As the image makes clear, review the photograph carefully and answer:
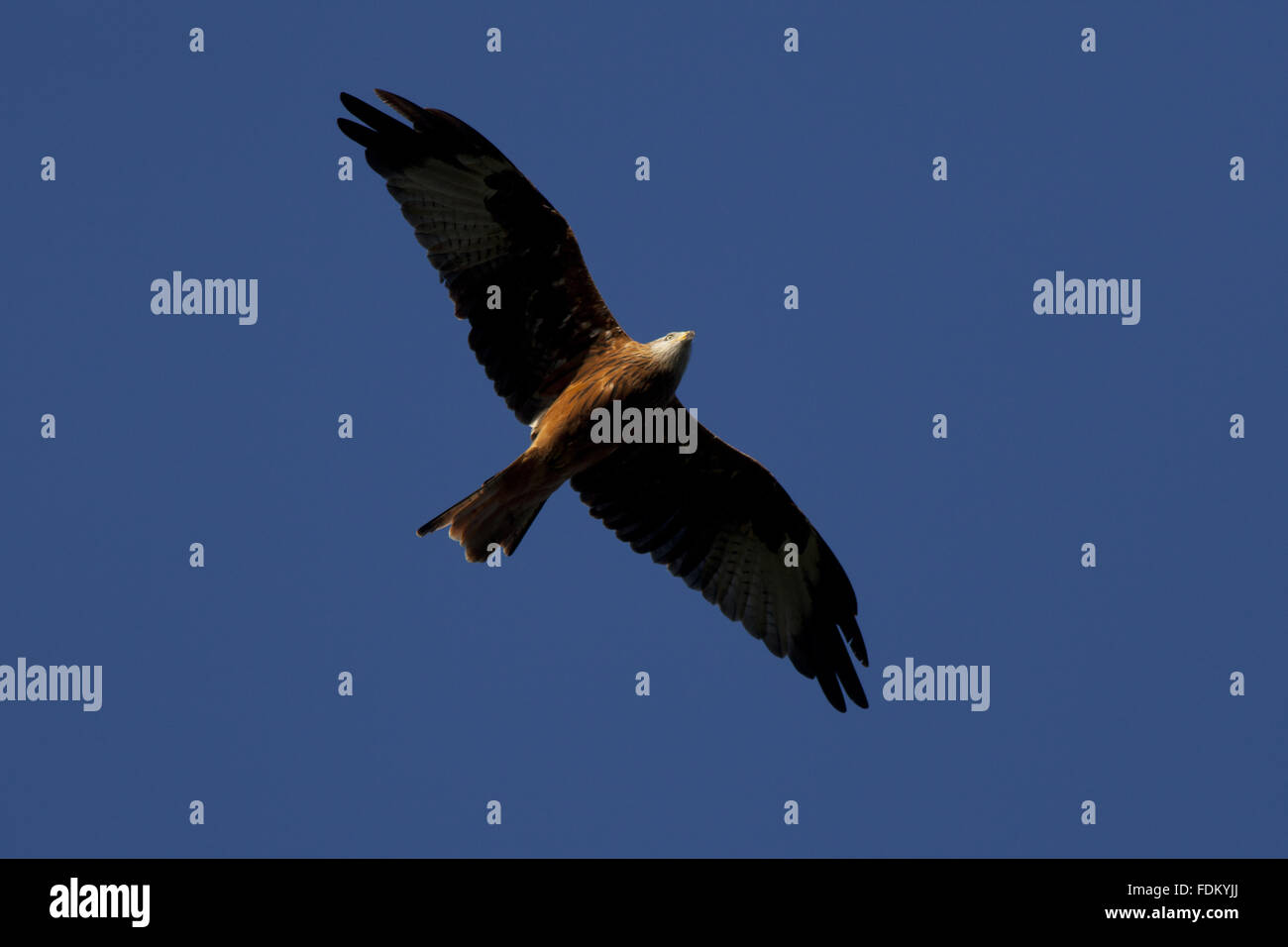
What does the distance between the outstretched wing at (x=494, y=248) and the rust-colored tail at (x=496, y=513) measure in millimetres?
734

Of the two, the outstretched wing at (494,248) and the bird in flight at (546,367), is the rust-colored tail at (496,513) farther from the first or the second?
the outstretched wing at (494,248)

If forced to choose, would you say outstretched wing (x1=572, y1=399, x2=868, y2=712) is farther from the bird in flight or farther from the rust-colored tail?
the rust-colored tail

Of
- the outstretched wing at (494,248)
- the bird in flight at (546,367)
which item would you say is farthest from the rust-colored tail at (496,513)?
the outstretched wing at (494,248)

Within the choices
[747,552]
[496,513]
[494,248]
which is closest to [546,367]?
[494,248]

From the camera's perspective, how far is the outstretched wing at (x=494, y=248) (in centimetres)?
1248

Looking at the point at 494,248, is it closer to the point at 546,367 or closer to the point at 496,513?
the point at 546,367

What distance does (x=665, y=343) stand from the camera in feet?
39.5

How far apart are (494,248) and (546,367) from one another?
978mm

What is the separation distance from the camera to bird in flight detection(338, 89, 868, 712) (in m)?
12.3

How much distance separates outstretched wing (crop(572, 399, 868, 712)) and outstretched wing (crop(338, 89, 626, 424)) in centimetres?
127
